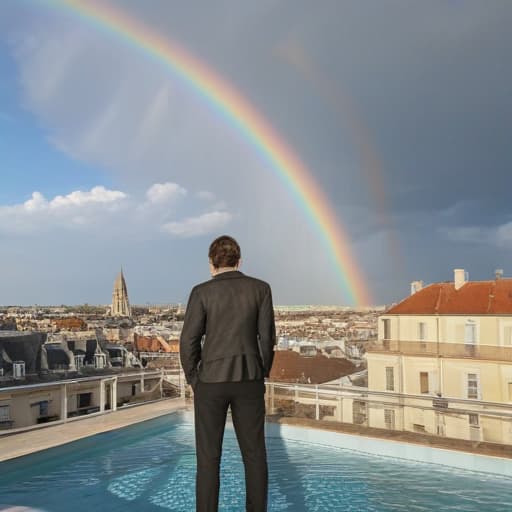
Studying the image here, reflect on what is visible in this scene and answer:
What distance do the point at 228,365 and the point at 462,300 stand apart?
23.6 meters

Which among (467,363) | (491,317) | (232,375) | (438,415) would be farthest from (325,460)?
(491,317)

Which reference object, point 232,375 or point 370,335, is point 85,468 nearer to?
point 232,375

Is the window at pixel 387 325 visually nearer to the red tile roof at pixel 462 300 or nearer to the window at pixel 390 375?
the red tile roof at pixel 462 300

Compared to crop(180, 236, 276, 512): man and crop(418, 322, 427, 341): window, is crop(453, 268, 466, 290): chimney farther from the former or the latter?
crop(180, 236, 276, 512): man


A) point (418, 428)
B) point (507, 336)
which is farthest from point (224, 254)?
point (507, 336)

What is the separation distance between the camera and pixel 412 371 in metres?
19.3

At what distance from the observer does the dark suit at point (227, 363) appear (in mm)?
2184

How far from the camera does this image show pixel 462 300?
23375mm

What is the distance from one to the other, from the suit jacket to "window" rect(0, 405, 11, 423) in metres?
4.71

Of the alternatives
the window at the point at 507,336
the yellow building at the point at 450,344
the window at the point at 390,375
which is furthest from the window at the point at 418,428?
the window at the point at 507,336

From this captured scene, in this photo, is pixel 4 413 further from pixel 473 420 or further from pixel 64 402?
pixel 473 420

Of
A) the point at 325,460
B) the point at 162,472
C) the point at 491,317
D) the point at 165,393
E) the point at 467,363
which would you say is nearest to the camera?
the point at 162,472

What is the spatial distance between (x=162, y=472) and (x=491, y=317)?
2042cm

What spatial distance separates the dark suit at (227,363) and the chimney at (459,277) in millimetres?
24225
